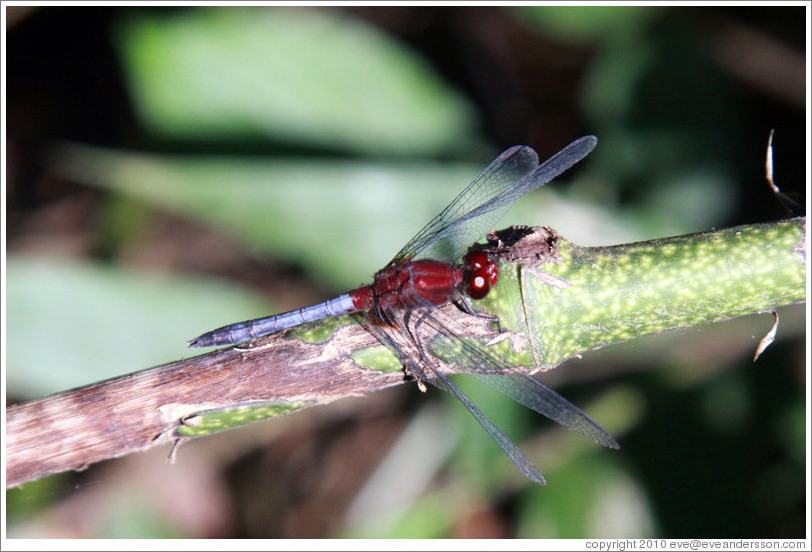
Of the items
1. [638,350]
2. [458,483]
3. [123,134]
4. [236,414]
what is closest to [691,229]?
[638,350]

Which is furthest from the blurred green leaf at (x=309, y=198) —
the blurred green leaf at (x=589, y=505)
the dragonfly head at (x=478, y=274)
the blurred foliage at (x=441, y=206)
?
the blurred green leaf at (x=589, y=505)

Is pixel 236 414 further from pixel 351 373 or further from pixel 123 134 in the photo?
pixel 123 134

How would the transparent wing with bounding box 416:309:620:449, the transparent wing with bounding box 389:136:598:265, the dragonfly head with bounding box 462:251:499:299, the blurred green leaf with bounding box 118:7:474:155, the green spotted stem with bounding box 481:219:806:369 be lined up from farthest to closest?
the blurred green leaf with bounding box 118:7:474:155 → the transparent wing with bounding box 389:136:598:265 → the dragonfly head with bounding box 462:251:499:299 → the transparent wing with bounding box 416:309:620:449 → the green spotted stem with bounding box 481:219:806:369

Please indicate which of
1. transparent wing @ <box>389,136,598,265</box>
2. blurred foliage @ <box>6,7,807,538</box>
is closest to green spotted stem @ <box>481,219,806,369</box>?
transparent wing @ <box>389,136,598,265</box>

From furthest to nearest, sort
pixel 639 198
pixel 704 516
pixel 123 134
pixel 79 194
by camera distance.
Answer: pixel 79 194
pixel 123 134
pixel 639 198
pixel 704 516

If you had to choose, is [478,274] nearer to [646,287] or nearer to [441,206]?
[646,287]

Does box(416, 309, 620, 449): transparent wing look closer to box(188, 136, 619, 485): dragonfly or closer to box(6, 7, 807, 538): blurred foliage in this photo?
box(188, 136, 619, 485): dragonfly
